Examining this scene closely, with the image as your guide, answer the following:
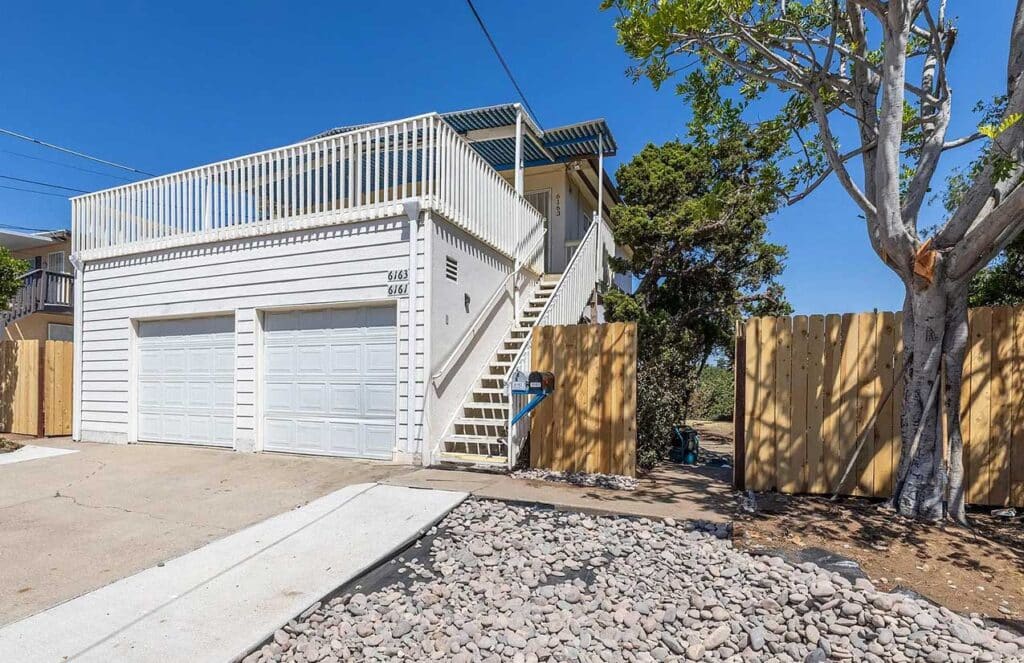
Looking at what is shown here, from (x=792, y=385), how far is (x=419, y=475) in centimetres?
406

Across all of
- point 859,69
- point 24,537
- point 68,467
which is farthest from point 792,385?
point 68,467

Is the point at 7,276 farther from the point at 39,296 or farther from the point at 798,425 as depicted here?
the point at 798,425

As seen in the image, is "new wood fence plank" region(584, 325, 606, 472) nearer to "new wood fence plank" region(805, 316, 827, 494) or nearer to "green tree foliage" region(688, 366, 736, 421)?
"new wood fence plank" region(805, 316, 827, 494)

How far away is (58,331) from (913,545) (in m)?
20.9

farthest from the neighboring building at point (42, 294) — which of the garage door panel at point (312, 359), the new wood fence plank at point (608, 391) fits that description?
the new wood fence plank at point (608, 391)

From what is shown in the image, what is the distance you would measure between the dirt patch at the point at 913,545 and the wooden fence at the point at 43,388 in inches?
458

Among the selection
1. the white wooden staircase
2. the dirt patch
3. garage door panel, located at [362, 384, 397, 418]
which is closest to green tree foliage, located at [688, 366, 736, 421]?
the white wooden staircase

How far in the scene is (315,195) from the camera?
7363 mm

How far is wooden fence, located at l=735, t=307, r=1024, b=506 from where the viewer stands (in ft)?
14.9

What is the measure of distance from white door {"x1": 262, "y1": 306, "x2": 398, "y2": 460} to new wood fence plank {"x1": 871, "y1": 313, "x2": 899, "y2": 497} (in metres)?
5.25

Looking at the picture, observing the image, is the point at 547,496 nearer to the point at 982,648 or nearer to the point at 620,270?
the point at 982,648

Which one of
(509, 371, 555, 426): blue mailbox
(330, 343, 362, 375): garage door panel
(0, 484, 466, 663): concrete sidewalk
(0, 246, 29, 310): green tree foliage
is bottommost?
(0, 484, 466, 663): concrete sidewalk

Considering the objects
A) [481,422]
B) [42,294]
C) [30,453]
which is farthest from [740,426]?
[42,294]

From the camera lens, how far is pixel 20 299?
14.3 m
